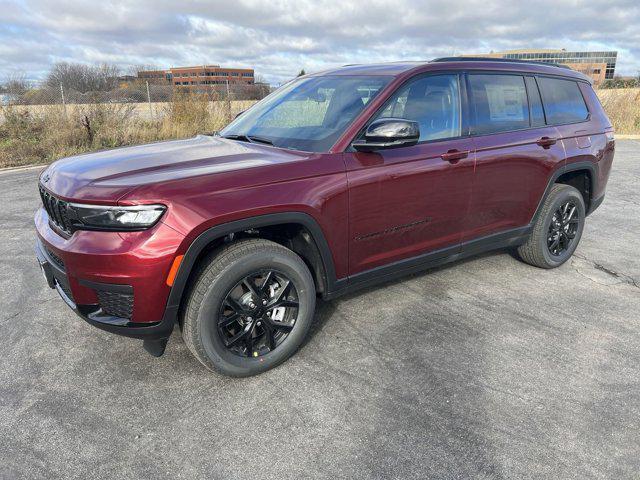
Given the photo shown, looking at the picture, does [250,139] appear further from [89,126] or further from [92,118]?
[92,118]

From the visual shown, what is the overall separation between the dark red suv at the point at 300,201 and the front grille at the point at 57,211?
0.07ft

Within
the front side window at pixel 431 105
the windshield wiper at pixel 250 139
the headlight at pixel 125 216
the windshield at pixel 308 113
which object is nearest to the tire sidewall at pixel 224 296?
the headlight at pixel 125 216

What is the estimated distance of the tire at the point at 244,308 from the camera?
8.46 ft

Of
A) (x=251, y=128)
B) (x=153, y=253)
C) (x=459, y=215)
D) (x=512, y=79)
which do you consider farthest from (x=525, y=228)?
(x=153, y=253)

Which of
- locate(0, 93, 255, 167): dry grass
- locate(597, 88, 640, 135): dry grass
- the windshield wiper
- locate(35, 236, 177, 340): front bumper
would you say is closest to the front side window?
the windshield wiper

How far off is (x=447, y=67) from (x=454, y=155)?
2.23 ft

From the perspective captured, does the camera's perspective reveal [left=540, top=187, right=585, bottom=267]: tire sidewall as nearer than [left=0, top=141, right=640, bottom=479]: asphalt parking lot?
No

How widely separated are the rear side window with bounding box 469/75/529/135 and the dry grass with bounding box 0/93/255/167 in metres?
9.46

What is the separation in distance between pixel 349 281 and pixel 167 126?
1207 cm

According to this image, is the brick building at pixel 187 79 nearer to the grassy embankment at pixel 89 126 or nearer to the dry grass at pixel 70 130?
the grassy embankment at pixel 89 126

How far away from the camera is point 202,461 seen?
7.30ft

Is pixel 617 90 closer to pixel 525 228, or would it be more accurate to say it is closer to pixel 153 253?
pixel 525 228

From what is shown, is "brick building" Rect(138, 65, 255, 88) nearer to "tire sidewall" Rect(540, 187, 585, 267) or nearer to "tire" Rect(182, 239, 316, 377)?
"tire sidewall" Rect(540, 187, 585, 267)

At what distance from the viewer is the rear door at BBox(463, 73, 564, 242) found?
365 centimetres
